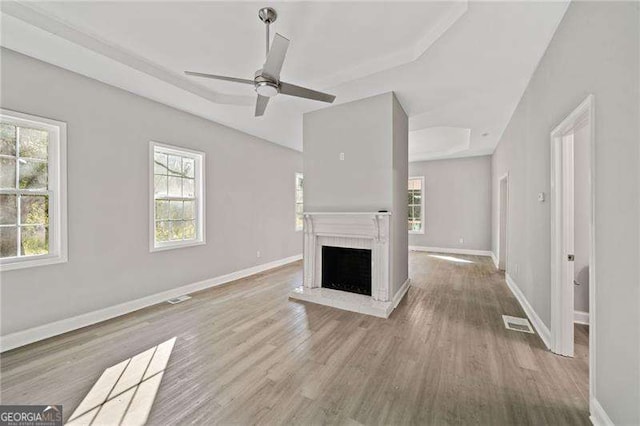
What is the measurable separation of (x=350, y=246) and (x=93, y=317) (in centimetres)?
329

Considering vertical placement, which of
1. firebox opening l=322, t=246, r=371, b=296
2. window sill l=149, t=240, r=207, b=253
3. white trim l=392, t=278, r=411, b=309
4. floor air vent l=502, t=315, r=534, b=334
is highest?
window sill l=149, t=240, r=207, b=253

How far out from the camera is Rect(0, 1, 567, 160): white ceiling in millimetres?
2145

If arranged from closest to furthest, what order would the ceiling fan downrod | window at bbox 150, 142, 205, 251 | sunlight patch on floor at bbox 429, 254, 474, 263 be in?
the ceiling fan downrod
window at bbox 150, 142, 205, 251
sunlight patch on floor at bbox 429, 254, 474, 263

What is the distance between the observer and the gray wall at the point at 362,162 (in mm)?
3430

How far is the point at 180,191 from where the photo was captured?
13.5ft

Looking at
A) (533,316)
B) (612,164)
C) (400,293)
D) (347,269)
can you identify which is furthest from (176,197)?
(533,316)

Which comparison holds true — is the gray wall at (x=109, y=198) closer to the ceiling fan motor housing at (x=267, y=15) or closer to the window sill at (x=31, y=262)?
the window sill at (x=31, y=262)

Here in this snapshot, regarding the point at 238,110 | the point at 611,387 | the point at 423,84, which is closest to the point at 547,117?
the point at 423,84

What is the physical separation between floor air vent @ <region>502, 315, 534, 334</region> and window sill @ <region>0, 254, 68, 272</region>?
499 centimetres

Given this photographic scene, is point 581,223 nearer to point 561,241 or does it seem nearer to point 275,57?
point 561,241

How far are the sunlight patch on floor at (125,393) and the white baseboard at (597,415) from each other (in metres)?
2.77

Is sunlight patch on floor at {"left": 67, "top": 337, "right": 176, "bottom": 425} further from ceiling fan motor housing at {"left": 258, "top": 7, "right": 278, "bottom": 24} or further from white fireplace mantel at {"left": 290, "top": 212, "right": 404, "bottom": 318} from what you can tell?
ceiling fan motor housing at {"left": 258, "top": 7, "right": 278, "bottom": 24}

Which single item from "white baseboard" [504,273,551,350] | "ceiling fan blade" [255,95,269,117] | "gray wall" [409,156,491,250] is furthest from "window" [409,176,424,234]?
"ceiling fan blade" [255,95,269,117]

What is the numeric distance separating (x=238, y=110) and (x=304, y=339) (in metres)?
3.35
